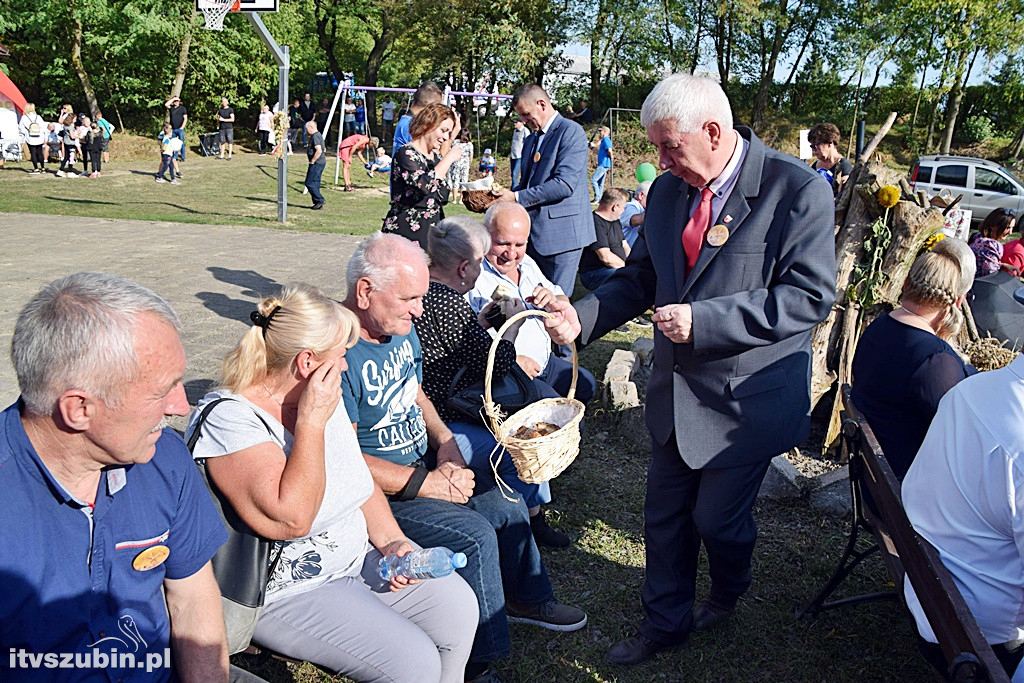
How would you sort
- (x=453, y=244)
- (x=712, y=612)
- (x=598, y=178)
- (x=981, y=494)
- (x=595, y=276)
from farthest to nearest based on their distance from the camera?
(x=598, y=178) < (x=595, y=276) < (x=453, y=244) < (x=712, y=612) < (x=981, y=494)

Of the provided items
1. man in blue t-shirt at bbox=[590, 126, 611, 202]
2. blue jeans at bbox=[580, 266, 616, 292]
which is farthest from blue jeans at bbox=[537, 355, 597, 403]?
man in blue t-shirt at bbox=[590, 126, 611, 202]

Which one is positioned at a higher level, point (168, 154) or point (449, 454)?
point (168, 154)

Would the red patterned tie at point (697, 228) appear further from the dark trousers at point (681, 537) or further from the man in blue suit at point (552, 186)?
the man in blue suit at point (552, 186)

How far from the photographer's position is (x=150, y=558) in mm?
1829

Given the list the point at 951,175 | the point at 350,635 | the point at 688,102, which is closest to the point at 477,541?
the point at 350,635

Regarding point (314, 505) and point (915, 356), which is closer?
point (314, 505)

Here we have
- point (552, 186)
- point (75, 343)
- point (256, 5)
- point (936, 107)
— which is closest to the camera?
point (75, 343)

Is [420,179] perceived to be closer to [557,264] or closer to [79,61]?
[557,264]

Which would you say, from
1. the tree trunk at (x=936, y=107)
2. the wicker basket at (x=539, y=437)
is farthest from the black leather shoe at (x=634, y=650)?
the tree trunk at (x=936, y=107)

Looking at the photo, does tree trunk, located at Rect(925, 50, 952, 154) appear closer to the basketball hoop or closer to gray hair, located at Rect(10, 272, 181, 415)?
the basketball hoop

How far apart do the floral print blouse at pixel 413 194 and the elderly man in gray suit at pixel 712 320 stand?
120 inches

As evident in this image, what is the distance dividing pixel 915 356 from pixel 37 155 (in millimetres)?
21822

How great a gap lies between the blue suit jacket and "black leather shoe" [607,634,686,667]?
3.27 m

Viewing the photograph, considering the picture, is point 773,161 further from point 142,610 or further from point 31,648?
point 31,648
